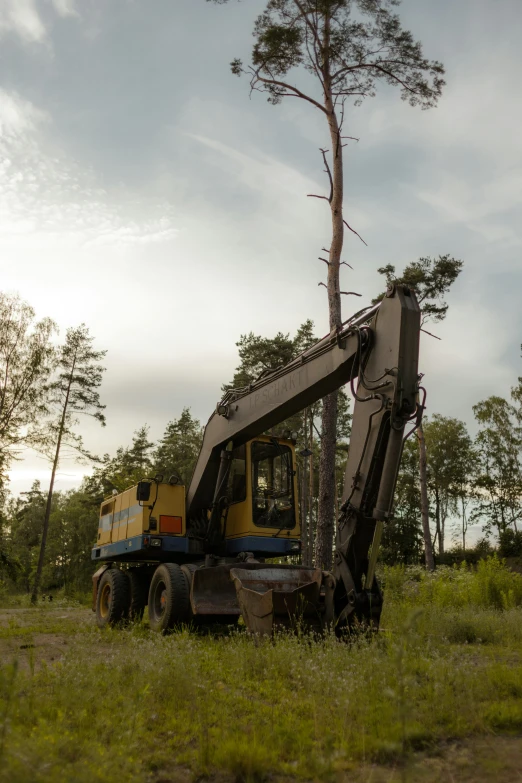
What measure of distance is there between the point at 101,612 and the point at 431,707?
31.6 ft

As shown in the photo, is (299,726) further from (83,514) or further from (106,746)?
(83,514)

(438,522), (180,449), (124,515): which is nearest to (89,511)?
(180,449)

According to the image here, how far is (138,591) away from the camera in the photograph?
12031mm

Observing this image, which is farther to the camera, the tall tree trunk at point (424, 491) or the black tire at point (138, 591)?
the tall tree trunk at point (424, 491)

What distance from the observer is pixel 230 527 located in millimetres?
11008

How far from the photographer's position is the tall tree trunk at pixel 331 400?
42.3ft

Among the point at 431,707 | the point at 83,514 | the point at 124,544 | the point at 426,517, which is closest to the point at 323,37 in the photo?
the point at 124,544

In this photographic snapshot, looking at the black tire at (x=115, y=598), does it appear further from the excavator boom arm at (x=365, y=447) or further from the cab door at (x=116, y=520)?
the excavator boom arm at (x=365, y=447)

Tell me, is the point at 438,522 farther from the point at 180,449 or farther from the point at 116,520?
the point at 116,520

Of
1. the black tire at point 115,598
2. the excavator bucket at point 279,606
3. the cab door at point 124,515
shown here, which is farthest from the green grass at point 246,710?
the cab door at point 124,515

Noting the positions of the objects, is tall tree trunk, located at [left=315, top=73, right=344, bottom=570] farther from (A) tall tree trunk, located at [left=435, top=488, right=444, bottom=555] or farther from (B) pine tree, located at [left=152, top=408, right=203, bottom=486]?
(A) tall tree trunk, located at [left=435, top=488, right=444, bottom=555]

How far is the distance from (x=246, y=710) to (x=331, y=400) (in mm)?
9324

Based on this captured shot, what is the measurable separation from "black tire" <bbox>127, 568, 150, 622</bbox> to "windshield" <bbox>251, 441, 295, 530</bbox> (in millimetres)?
3229

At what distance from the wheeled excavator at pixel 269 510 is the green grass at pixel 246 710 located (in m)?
0.89
